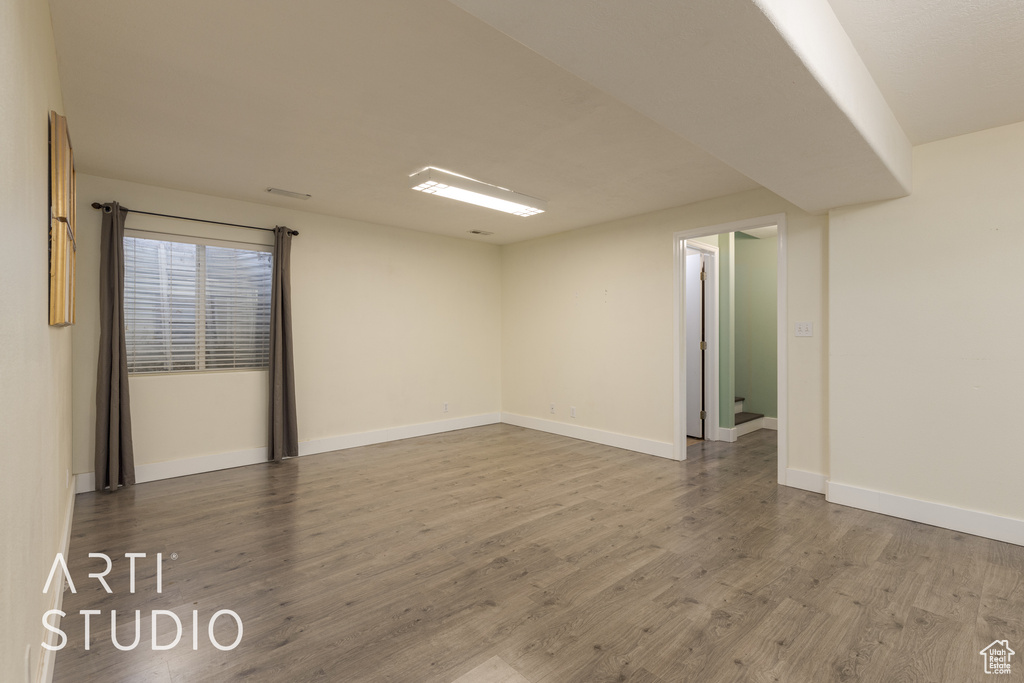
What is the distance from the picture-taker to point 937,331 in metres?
3.23

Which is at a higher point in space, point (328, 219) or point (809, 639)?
point (328, 219)

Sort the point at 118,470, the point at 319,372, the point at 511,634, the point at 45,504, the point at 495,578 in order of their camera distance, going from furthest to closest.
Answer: the point at 319,372 < the point at 118,470 < the point at 495,578 < the point at 511,634 < the point at 45,504

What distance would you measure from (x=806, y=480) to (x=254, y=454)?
16.9ft

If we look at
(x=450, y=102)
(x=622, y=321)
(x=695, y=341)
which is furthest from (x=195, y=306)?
(x=695, y=341)

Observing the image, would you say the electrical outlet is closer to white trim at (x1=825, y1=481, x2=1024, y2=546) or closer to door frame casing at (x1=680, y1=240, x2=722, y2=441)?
white trim at (x1=825, y1=481, x2=1024, y2=546)

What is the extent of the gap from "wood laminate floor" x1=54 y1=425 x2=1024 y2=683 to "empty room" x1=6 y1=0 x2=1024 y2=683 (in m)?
0.02

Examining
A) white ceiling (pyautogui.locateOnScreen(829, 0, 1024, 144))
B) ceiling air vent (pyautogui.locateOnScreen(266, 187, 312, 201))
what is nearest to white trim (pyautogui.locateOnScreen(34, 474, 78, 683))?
ceiling air vent (pyautogui.locateOnScreen(266, 187, 312, 201))

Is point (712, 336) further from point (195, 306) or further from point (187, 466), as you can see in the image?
point (187, 466)

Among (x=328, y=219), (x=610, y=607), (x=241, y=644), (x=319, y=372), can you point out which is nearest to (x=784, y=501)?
(x=610, y=607)

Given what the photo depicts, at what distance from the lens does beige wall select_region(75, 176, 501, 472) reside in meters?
4.21

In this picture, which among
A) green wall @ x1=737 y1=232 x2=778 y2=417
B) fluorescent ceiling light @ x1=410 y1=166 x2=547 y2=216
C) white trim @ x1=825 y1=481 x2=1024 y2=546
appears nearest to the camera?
white trim @ x1=825 y1=481 x2=1024 y2=546

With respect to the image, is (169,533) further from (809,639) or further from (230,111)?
(809,639)

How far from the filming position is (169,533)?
10.2ft

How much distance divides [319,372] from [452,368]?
181cm
